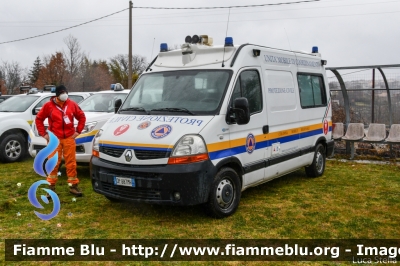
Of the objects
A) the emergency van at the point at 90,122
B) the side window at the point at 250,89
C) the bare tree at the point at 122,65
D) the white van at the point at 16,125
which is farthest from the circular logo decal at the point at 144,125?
the bare tree at the point at 122,65

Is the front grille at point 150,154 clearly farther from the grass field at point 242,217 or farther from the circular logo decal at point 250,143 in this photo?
the circular logo decal at point 250,143

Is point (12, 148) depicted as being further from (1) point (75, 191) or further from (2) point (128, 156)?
(2) point (128, 156)

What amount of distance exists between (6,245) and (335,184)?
5.76 meters

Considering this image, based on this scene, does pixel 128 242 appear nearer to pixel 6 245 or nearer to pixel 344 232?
pixel 6 245

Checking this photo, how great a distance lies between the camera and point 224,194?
5508 mm

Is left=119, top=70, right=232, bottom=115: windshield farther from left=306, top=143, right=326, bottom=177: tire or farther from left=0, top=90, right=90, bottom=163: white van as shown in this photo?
left=0, top=90, right=90, bottom=163: white van

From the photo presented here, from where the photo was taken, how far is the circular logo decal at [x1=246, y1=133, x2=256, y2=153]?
5922 millimetres

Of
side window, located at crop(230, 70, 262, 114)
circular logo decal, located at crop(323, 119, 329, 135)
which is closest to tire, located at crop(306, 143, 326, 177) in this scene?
circular logo decal, located at crop(323, 119, 329, 135)

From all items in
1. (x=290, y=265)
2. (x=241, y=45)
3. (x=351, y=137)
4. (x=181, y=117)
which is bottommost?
(x=290, y=265)

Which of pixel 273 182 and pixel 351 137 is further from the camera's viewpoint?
pixel 351 137

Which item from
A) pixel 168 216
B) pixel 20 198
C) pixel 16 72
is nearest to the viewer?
pixel 168 216

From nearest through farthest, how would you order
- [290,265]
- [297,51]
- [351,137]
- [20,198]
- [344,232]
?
[290,265] < [344,232] < [20,198] < [297,51] < [351,137]

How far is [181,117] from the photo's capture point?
541 cm

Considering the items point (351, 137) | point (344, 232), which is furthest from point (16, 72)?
point (344, 232)
